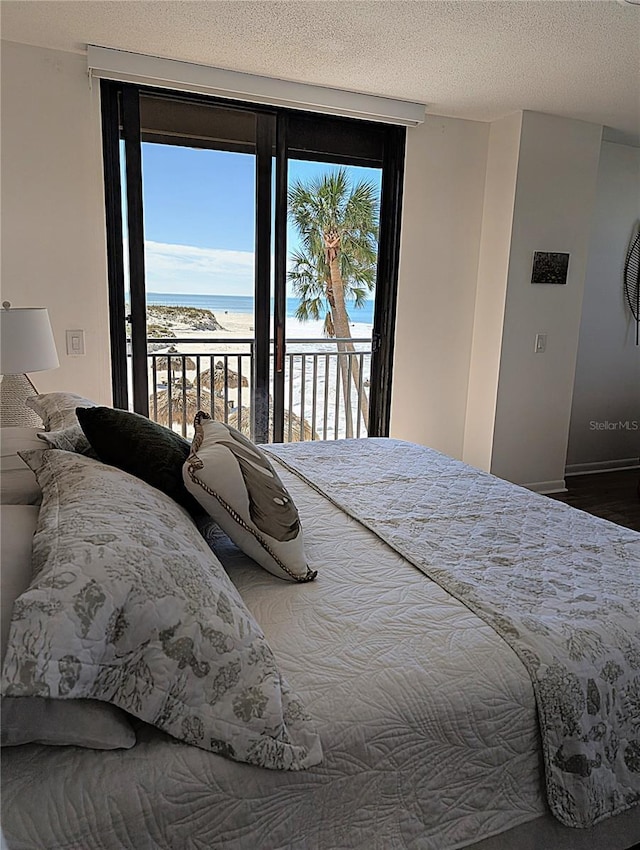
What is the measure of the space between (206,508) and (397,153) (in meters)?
3.15

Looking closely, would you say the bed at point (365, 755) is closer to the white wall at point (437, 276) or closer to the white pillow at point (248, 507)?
the white pillow at point (248, 507)

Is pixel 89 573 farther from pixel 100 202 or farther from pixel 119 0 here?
pixel 100 202

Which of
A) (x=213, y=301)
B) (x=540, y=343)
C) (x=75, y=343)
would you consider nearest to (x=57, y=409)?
(x=75, y=343)

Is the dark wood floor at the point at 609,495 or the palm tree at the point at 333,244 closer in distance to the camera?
the palm tree at the point at 333,244

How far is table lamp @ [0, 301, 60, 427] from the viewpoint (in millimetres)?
2424

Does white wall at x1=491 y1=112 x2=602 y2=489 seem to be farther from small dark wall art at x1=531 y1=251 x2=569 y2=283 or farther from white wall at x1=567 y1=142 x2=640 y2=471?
white wall at x1=567 y1=142 x2=640 y2=471

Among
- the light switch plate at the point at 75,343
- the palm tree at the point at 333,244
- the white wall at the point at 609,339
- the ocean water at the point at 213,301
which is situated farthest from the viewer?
the white wall at the point at 609,339

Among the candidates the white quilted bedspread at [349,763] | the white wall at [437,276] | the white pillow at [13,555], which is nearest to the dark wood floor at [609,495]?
the white wall at [437,276]

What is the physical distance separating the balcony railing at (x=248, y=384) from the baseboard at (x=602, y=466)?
183 centimetres

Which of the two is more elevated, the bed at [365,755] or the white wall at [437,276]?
the white wall at [437,276]

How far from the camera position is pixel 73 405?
2.13 metres

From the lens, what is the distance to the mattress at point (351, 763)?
91cm

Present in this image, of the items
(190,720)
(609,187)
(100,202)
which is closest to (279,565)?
(190,720)

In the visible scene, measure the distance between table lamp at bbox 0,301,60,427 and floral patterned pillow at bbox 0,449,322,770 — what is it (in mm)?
1509
